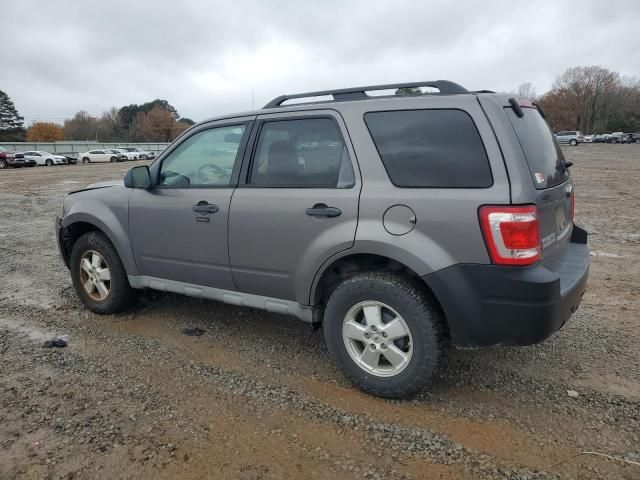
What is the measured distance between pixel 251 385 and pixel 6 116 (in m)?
96.6

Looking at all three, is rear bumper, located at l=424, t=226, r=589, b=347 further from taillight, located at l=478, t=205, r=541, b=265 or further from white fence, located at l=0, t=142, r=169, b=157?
white fence, located at l=0, t=142, r=169, b=157

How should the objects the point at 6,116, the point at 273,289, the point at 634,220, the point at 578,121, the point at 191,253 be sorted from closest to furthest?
the point at 273,289
the point at 191,253
the point at 634,220
the point at 6,116
the point at 578,121

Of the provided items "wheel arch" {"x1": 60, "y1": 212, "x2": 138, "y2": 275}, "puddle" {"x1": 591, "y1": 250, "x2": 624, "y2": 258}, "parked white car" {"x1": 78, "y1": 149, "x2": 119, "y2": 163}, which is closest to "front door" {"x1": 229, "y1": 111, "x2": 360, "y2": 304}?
"wheel arch" {"x1": 60, "y1": 212, "x2": 138, "y2": 275}

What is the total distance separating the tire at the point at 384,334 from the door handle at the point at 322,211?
43cm

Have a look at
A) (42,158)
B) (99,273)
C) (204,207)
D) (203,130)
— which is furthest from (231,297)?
(42,158)

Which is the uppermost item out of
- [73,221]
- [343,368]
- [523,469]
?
[73,221]

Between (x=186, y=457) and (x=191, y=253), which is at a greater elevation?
(x=191, y=253)

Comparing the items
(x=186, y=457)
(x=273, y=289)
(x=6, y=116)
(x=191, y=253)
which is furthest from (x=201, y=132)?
(x=6, y=116)

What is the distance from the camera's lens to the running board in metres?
3.45

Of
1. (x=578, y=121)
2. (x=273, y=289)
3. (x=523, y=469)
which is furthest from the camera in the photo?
(x=578, y=121)

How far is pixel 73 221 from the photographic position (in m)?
4.59

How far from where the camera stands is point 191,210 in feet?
12.5

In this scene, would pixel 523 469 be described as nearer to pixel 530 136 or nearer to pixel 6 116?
pixel 530 136

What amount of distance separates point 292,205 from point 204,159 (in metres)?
1.09
